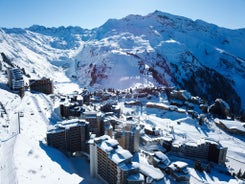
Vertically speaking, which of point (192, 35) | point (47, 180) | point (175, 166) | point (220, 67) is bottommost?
point (175, 166)

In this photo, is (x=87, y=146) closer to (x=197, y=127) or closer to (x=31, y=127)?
(x=31, y=127)

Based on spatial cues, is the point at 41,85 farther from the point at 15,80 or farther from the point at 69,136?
the point at 69,136

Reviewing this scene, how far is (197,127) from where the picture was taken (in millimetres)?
60531

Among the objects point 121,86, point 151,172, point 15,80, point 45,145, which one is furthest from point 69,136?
point 121,86

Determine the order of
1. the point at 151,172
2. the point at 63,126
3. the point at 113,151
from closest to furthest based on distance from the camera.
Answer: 1. the point at 113,151
2. the point at 151,172
3. the point at 63,126

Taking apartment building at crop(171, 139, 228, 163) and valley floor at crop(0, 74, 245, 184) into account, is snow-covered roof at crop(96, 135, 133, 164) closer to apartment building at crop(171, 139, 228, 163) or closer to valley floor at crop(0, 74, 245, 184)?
valley floor at crop(0, 74, 245, 184)

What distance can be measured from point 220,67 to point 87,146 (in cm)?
16111

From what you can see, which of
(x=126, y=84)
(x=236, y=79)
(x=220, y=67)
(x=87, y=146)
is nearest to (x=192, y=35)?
(x=220, y=67)

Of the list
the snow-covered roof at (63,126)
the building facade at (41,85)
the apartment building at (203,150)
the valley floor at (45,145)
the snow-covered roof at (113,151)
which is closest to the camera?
the snow-covered roof at (113,151)

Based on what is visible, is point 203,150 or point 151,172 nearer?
point 151,172

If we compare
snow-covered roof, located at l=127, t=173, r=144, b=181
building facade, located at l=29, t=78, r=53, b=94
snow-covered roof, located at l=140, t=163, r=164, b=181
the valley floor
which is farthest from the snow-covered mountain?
snow-covered roof, located at l=127, t=173, r=144, b=181

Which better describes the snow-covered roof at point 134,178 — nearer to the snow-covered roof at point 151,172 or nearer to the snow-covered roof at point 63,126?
the snow-covered roof at point 151,172

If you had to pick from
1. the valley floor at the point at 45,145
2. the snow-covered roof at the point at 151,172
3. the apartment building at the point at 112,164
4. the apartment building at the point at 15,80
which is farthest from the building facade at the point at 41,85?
the snow-covered roof at the point at 151,172

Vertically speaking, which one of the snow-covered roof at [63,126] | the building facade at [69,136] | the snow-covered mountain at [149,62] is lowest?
the building facade at [69,136]
